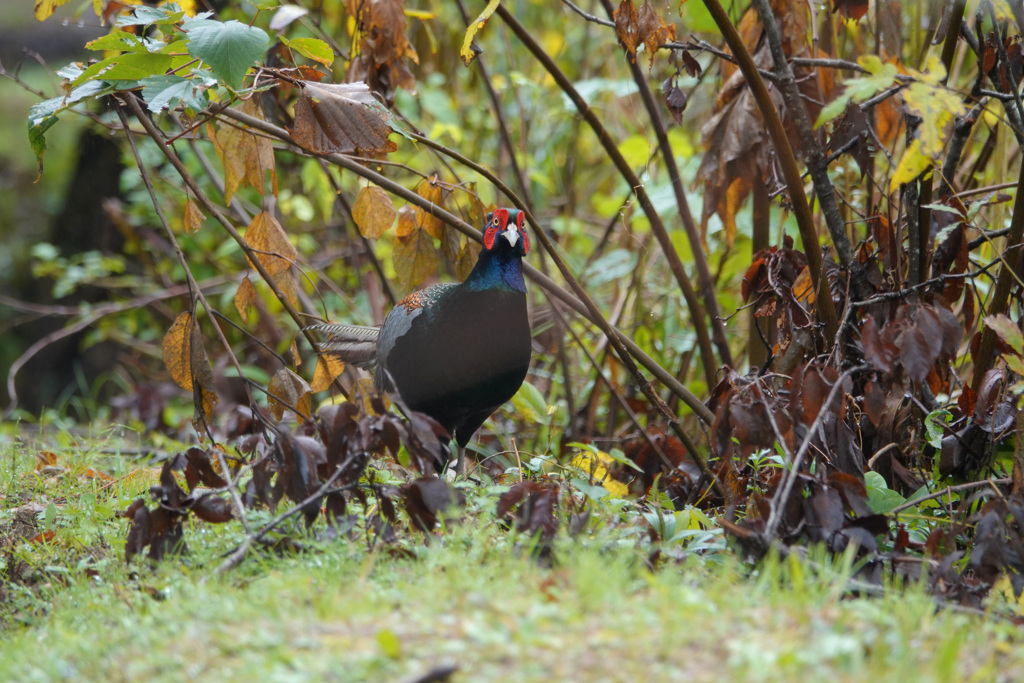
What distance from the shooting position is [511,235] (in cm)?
285

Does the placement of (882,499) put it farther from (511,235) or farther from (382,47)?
(382,47)

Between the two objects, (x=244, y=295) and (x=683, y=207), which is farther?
(x=683, y=207)

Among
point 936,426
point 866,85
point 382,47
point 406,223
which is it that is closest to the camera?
point 866,85

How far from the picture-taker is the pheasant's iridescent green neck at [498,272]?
291 cm

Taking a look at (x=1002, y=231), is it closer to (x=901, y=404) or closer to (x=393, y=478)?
(x=901, y=404)

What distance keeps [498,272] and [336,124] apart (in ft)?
2.50

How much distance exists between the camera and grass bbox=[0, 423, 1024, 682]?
1.54m

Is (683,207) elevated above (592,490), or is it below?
above

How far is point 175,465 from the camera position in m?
2.23

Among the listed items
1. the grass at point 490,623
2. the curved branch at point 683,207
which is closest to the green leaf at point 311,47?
the curved branch at point 683,207

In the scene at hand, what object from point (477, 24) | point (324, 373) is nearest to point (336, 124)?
point (477, 24)

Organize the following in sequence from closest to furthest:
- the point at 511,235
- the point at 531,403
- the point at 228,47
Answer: the point at 228,47 → the point at 511,235 → the point at 531,403

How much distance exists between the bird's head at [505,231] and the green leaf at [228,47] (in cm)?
97

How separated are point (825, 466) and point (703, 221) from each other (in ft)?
3.84
